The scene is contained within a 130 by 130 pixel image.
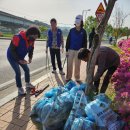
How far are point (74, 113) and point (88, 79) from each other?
0.95 metres

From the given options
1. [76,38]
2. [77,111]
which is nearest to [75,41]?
[76,38]

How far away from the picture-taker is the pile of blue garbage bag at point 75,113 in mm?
3557

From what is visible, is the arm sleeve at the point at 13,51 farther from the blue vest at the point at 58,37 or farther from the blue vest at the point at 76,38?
the blue vest at the point at 58,37

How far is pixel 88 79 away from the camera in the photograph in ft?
15.2

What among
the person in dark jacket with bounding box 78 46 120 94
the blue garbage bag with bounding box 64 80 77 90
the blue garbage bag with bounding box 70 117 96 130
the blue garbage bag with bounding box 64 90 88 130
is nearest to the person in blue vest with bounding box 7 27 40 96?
the blue garbage bag with bounding box 64 80 77 90

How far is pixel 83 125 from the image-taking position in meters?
3.50

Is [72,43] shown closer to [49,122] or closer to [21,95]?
[21,95]

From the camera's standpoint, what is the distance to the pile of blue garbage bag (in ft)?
11.7

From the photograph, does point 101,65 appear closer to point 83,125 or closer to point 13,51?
point 83,125

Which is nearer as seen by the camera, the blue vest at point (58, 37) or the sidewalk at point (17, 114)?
the sidewalk at point (17, 114)

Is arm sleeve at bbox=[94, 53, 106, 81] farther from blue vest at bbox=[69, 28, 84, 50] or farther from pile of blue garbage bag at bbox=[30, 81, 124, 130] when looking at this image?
blue vest at bbox=[69, 28, 84, 50]

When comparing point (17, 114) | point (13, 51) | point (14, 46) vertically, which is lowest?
point (17, 114)

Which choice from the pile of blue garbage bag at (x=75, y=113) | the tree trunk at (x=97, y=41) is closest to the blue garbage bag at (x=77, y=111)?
the pile of blue garbage bag at (x=75, y=113)

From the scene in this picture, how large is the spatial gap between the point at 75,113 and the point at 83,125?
36 cm
